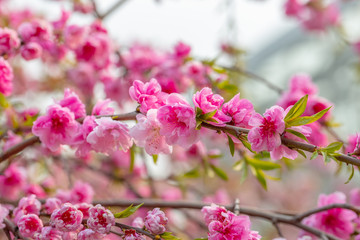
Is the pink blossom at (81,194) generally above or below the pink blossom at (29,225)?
above

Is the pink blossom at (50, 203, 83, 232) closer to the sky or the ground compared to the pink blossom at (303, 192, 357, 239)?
closer to the ground

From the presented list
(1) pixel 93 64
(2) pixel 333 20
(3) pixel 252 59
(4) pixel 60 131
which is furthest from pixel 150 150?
(3) pixel 252 59

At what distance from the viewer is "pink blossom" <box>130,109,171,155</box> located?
0.83 metres

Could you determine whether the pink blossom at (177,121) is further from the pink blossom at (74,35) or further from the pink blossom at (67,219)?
the pink blossom at (74,35)

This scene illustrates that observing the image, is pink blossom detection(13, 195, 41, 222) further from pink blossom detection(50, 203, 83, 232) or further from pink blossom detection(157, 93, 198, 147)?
pink blossom detection(157, 93, 198, 147)

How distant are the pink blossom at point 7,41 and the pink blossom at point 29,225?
0.52 meters

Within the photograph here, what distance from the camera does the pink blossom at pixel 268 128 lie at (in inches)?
31.5

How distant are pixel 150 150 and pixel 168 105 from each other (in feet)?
0.38

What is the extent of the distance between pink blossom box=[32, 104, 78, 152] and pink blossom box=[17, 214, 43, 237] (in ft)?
0.57

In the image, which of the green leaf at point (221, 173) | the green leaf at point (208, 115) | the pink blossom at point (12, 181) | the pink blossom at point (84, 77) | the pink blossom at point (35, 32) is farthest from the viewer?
the pink blossom at point (84, 77)

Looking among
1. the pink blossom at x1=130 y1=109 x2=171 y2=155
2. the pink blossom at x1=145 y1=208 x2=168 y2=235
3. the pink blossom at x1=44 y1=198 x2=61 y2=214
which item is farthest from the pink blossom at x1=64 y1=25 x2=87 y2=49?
the pink blossom at x1=145 y1=208 x2=168 y2=235

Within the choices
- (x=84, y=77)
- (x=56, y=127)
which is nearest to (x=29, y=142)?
(x=56, y=127)

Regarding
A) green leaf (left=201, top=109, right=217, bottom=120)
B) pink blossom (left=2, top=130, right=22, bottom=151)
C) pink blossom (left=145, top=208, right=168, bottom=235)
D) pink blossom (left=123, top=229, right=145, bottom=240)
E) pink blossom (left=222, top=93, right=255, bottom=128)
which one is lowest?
pink blossom (left=2, top=130, right=22, bottom=151)

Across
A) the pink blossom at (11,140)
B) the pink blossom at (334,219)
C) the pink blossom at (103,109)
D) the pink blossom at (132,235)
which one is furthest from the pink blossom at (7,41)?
the pink blossom at (334,219)
